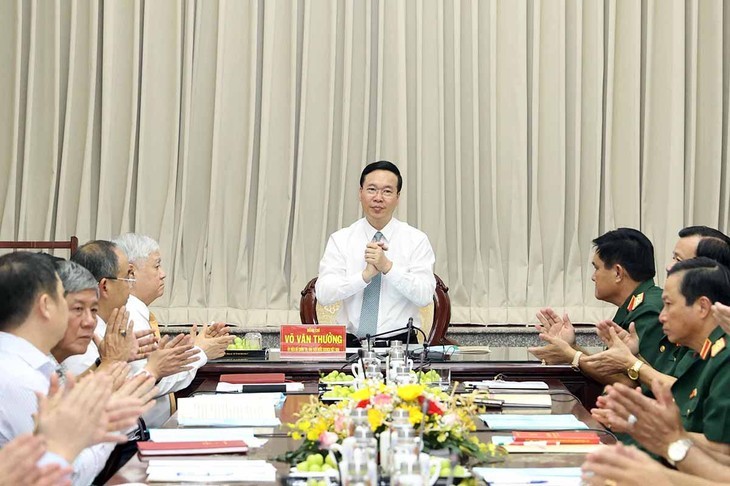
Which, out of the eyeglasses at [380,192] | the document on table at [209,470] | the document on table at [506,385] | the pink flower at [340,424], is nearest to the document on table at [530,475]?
the pink flower at [340,424]

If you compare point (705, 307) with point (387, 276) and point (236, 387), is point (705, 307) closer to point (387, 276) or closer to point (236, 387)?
point (236, 387)

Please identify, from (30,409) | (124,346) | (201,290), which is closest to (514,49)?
(201,290)

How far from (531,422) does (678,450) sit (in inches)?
24.6

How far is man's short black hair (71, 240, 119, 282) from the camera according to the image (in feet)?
12.9

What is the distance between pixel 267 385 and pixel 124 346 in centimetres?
64

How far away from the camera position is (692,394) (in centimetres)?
338

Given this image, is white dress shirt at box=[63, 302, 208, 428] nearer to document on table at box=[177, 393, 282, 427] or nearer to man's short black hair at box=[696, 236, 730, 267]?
document on table at box=[177, 393, 282, 427]

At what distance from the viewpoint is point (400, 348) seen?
400 centimetres

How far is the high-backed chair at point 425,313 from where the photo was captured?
5.47 meters

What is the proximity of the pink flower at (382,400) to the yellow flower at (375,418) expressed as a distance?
4 centimetres

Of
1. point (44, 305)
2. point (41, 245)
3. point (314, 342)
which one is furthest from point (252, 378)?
point (41, 245)

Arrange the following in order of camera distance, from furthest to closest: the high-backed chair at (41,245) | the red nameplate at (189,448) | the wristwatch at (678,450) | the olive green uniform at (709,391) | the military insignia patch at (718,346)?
the high-backed chair at (41,245) < the military insignia patch at (718,346) < the olive green uniform at (709,391) < the red nameplate at (189,448) < the wristwatch at (678,450)

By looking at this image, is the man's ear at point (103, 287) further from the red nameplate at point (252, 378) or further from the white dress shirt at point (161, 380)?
the red nameplate at point (252, 378)

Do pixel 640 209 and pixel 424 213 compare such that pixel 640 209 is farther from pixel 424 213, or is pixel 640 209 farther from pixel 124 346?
pixel 124 346
